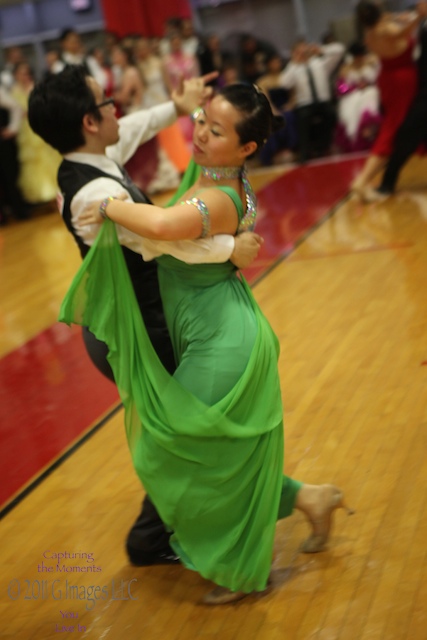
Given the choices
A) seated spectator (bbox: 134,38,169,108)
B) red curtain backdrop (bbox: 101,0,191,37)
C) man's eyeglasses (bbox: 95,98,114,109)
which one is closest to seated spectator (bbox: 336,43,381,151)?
seated spectator (bbox: 134,38,169,108)

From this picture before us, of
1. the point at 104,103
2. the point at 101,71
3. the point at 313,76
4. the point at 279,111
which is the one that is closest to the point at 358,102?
the point at 313,76

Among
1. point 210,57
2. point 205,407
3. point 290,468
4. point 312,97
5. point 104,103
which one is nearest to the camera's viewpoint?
point 205,407

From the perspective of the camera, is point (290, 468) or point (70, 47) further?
point (70, 47)

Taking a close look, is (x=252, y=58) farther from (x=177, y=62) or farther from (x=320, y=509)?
(x=320, y=509)


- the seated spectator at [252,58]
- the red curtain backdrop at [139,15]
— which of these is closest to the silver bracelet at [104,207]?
the seated spectator at [252,58]

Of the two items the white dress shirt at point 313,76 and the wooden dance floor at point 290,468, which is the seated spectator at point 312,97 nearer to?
the white dress shirt at point 313,76

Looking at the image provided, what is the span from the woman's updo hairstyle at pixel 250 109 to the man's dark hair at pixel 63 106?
39cm

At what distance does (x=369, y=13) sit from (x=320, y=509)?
5.08m

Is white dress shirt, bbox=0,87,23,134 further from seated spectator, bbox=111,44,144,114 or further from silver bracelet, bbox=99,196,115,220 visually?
silver bracelet, bbox=99,196,115,220

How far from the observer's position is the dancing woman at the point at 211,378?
7.16ft

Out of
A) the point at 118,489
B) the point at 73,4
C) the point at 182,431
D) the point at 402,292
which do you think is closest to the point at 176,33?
the point at 73,4

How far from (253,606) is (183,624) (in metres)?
0.19

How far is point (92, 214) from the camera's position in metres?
2.22

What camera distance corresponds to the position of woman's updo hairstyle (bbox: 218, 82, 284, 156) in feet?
7.13
